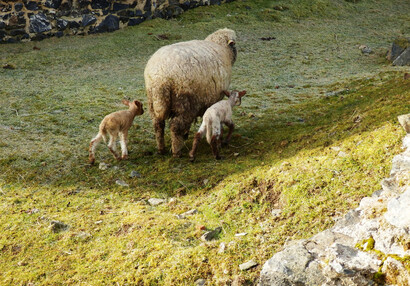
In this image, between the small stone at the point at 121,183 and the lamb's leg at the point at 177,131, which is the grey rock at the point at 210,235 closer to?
the small stone at the point at 121,183

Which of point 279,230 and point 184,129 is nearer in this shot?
point 279,230

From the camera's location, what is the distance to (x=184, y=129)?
24.3ft

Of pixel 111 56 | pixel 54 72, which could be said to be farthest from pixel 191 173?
pixel 111 56

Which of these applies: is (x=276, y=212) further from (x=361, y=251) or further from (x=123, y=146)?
(x=123, y=146)

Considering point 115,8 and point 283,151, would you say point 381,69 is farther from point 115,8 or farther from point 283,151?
point 115,8

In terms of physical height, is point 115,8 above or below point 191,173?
above

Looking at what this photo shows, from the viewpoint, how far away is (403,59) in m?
12.9

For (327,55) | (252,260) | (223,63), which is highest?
(223,63)

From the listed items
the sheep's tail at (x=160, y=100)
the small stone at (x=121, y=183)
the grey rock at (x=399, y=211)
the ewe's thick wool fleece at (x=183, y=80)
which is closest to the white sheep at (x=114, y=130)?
the sheep's tail at (x=160, y=100)

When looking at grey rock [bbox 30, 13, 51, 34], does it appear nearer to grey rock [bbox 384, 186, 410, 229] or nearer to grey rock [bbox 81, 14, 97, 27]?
grey rock [bbox 81, 14, 97, 27]

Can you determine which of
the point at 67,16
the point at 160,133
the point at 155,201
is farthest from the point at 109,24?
the point at 155,201

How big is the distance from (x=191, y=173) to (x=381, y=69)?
892cm

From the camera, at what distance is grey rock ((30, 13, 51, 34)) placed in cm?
1425

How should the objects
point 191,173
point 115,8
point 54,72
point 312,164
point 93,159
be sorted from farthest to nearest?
point 115,8 < point 54,72 < point 93,159 < point 191,173 < point 312,164
